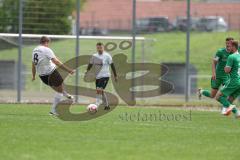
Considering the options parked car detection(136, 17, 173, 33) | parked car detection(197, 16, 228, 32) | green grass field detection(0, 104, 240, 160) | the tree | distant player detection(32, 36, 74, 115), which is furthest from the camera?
parked car detection(197, 16, 228, 32)

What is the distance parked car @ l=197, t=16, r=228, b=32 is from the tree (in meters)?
11.2

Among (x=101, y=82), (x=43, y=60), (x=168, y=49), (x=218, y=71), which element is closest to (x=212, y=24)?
(x=168, y=49)

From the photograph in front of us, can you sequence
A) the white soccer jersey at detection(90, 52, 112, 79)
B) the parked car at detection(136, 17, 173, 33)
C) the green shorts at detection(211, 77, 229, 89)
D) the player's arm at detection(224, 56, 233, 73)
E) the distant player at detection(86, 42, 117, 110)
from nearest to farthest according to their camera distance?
1. the player's arm at detection(224, 56, 233, 73)
2. the green shorts at detection(211, 77, 229, 89)
3. the distant player at detection(86, 42, 117, 110)
4. the white soccer jersey at detection(90, 52, 112, 79)
5. the parked car at detection(136, 17, 173, 33)

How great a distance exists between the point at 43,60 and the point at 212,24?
2412 cm

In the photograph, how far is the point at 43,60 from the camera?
66.0 feet

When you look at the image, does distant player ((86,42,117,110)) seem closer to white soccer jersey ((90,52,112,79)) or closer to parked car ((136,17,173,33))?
white soccer jersey ((90,52,112,79))

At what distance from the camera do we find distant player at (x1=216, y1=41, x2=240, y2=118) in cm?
1850

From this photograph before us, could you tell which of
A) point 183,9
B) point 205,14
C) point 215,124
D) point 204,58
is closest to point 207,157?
point 215,124

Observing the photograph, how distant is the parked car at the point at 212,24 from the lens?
133ft

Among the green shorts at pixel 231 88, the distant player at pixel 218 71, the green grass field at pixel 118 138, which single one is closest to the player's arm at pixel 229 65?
the green shorts at pixel 231 88

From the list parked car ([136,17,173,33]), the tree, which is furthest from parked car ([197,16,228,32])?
the tree

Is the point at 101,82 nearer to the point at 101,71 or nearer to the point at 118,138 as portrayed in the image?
the point at 101,71

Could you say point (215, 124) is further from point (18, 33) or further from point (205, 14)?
point (205, 14)

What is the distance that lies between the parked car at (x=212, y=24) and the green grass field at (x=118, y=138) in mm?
21173
